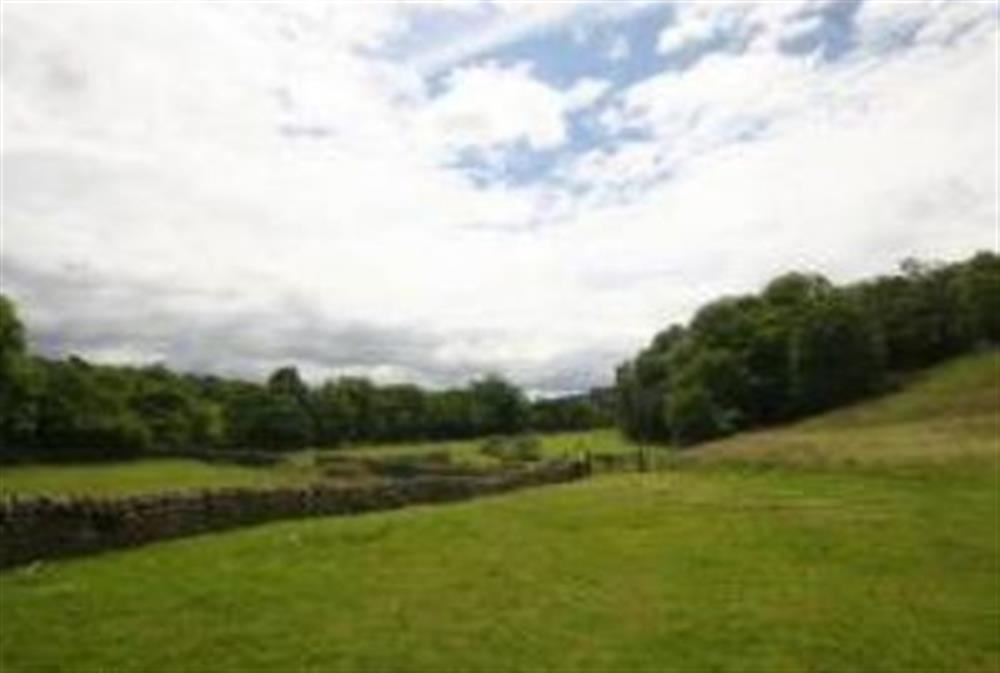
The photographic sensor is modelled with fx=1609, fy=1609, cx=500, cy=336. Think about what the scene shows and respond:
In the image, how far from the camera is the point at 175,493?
35906 millimetres

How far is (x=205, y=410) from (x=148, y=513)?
115m

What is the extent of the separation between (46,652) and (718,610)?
1079 cm

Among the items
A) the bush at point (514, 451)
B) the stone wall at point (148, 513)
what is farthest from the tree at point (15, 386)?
the stone wall at point (148, 513)

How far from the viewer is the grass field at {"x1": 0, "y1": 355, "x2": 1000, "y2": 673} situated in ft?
72.2

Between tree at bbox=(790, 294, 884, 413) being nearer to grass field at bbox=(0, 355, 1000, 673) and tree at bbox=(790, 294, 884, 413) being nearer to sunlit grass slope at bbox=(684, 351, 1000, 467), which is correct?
sunlit grass slope at bbox=(684, 351, 1000, 467)

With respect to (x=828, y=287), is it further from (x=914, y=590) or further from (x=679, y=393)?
(x=914, y=590)

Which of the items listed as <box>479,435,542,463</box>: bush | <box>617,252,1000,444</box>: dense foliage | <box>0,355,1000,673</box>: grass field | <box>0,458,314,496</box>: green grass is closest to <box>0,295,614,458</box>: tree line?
<box>0,458,314,496</box>: green grass

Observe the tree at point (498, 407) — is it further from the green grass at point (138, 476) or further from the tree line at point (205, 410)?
the green grass at point (138, 476)

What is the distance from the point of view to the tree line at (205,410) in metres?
108

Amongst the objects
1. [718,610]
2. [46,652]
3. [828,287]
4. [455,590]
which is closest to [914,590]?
[718,610]

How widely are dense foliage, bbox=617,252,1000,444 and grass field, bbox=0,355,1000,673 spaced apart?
86520 mm

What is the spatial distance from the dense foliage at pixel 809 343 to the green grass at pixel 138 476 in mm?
48329

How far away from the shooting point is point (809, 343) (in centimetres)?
13462

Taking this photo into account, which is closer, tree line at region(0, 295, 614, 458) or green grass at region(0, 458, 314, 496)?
green grass at region(0, 458, 314, 496)
